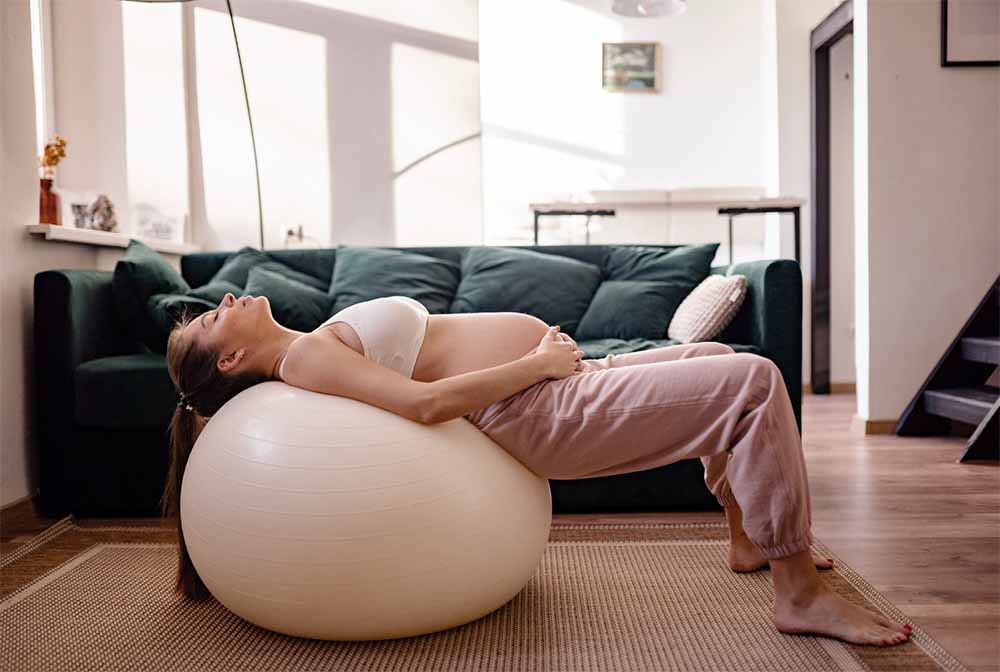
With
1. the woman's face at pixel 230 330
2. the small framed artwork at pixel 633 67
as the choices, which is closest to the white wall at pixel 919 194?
the small framed artwork at pixel 633 67

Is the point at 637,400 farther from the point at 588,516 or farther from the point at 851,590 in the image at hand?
the point at 588,516

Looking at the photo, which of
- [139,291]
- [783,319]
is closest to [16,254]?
[139,291]

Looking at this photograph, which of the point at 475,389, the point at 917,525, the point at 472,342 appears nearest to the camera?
the point at 475,389

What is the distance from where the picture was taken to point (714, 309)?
2771 millimetres

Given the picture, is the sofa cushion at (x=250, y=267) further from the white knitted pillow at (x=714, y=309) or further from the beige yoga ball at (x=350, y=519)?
the beige yoga ball at (x=350, y=519)

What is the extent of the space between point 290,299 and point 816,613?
2.17 metres

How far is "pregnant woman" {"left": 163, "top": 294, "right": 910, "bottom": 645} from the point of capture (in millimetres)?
1467

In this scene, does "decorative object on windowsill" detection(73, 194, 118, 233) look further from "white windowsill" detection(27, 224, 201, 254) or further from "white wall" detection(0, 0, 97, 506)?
"white wall" detection(0, 0, 97, 506)

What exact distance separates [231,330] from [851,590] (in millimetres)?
1511

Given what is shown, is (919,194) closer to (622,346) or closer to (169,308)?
(622,346)

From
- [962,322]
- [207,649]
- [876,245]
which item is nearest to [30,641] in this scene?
[207,649]

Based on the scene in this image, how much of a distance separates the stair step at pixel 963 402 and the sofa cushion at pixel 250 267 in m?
2.82

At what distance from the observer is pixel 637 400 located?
60.7 inches

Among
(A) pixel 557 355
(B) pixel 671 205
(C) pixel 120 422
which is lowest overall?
(C) pixel 120 422
